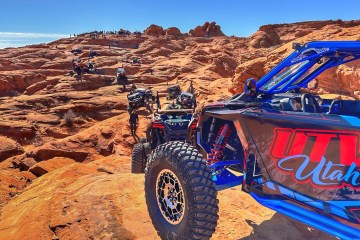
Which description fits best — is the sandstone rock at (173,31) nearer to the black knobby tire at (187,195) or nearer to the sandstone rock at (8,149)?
the sandstone rock at (8,149)

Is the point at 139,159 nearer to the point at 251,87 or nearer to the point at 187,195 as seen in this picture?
the point at 251,87

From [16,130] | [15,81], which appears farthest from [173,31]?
[16,130]

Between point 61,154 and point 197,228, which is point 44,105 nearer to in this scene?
point 61,154

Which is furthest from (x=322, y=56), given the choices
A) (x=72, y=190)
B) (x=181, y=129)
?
(x=181, y=129)

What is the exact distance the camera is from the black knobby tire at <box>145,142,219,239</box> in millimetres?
2953

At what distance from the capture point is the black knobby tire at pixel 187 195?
295 cm

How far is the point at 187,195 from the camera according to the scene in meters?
3.03

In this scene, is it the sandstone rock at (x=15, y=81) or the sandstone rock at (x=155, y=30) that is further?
the sandstone rock at (x=155, y=30)

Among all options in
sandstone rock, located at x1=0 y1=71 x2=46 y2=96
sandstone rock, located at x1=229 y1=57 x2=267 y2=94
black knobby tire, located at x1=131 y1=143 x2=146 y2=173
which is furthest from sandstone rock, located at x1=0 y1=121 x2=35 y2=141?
sandstone rock, located at x1=0 y1=71 x2=46 y2=96

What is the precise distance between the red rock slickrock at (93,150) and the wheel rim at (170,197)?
1.20 ft

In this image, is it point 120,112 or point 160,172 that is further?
point 120,112

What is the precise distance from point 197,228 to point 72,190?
322cm

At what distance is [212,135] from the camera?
4.18 meters

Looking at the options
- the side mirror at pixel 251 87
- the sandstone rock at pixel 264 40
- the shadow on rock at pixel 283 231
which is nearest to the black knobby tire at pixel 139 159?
the shadow on rock at pixel 283 231
